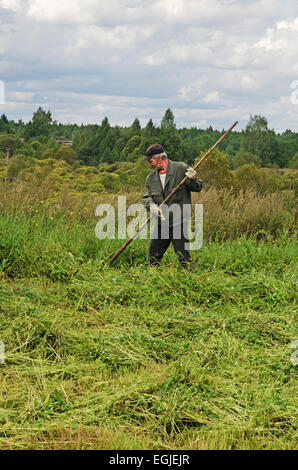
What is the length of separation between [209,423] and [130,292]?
7.86 ft

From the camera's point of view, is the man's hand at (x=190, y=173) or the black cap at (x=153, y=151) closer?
the man's hand at (x=190, y=173)

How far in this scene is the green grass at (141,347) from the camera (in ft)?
9.95

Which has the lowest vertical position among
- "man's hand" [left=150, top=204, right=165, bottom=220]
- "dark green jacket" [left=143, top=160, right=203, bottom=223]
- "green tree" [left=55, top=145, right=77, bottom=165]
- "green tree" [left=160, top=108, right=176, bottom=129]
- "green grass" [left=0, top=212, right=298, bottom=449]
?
"green grass" [left=0, top=212, right=298, bottom=449]

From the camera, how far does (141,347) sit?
4070 mm

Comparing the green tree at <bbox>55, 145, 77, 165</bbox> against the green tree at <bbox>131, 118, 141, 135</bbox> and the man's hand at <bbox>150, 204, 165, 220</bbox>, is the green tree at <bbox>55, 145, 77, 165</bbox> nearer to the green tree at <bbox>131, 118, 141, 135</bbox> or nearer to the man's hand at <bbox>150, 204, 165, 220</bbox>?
the green tree at <bbox>131, 118, 141, 135</bbox>

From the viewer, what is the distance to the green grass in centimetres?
303

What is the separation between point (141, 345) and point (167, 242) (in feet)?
7.30

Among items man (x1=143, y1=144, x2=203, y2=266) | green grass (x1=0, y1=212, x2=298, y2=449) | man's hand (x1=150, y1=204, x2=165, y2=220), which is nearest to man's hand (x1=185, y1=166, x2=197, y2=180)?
man (x1=143, y1=144, x2=203, y2=266)

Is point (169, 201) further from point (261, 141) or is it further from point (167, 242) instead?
point (261, 141)

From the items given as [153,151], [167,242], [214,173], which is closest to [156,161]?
[153,151]

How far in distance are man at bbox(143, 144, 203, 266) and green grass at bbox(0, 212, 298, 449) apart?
29 centimetres

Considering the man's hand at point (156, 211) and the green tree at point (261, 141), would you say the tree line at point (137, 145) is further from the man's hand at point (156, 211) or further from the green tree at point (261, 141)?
the man's hand at point (156, 211)

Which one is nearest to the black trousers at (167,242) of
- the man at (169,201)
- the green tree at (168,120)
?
the man at (169,201)

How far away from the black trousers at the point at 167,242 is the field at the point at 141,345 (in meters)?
0.18
